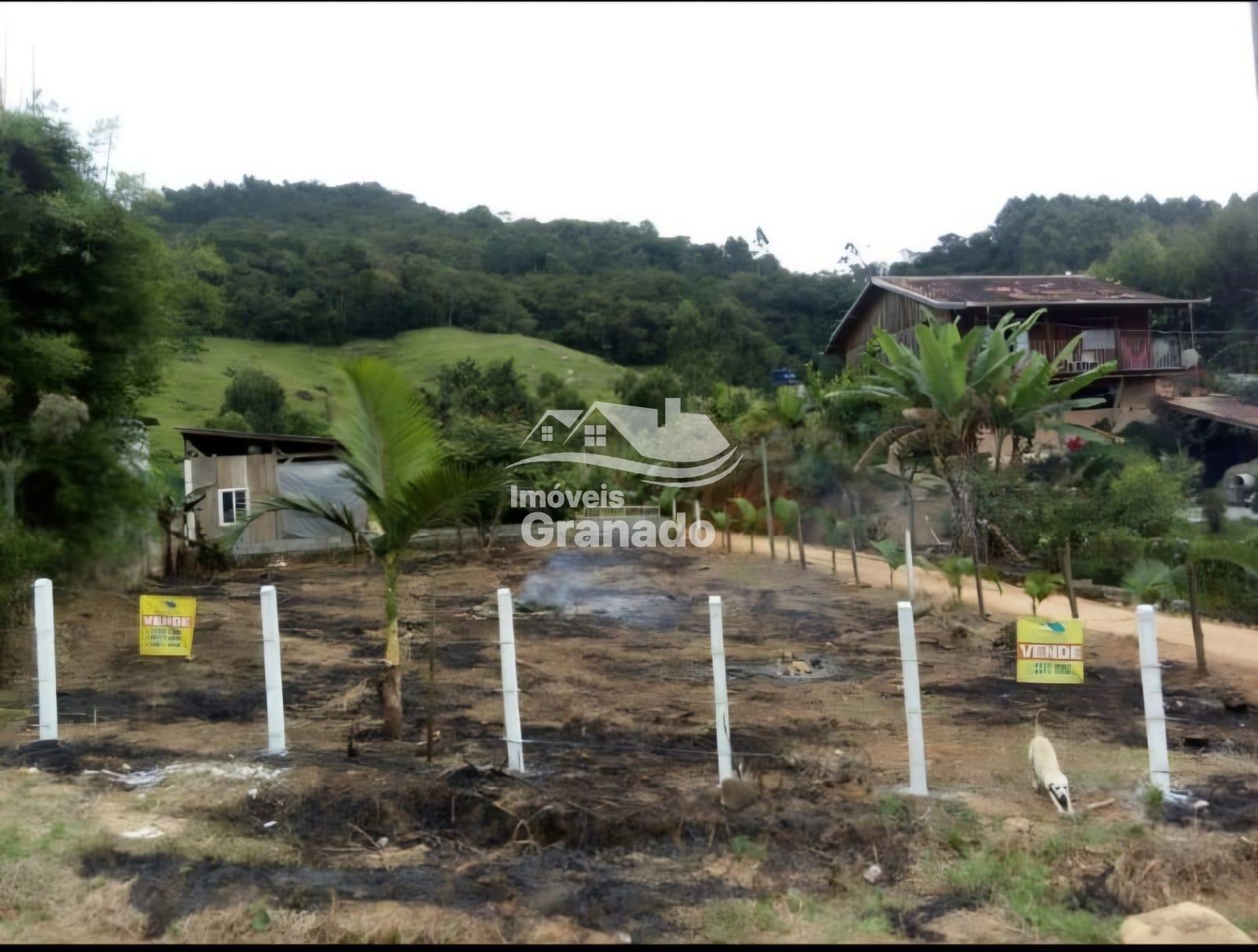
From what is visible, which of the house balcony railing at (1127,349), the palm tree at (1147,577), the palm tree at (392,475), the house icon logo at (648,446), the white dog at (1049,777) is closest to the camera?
the white dog at (1049,777)

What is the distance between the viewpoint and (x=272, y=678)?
6.36 m

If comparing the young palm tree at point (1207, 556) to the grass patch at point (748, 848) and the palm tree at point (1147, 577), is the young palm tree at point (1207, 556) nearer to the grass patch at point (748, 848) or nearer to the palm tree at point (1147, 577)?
the palm tree at point (1147, 577)

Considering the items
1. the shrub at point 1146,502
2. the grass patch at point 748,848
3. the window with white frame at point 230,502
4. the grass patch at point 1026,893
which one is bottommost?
the grass patch at point 1026,893

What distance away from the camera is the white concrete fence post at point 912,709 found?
5367 millimetres

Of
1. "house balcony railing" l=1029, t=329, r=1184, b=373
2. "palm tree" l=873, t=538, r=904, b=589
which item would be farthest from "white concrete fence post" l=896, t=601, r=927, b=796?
"house balcony railing" l=1029, t=329, r=1184, b=373

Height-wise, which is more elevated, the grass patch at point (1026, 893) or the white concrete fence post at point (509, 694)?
the white concrete fence post at point (509, 694)

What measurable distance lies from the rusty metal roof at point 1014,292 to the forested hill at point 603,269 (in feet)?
9.76

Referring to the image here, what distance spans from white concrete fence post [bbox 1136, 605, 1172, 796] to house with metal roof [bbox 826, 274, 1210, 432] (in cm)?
1745

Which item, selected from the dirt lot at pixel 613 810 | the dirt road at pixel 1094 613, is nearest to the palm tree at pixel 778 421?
the dirt road at pixel 1094 613

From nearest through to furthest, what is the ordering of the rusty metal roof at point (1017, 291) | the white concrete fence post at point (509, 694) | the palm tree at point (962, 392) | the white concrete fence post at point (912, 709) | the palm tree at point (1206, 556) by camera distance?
the white concrete fence post at point (912, 709)
the white concrete fence post at point (509, 694)
the palm tree at point (1206, 556)
the palm tree at point (962, 392)
the rusty metal roof at point (1017, 291)

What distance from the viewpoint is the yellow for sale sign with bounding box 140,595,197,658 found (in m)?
7.40

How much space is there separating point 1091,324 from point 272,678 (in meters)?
22.3

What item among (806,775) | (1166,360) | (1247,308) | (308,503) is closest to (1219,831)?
(806,775)

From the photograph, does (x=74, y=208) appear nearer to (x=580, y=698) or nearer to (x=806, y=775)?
(x=580, y=698)
